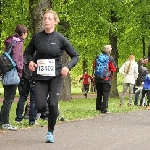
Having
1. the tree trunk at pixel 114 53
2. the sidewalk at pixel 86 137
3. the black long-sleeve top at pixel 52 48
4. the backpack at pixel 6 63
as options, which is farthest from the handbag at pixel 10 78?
the tree trunk at pixel 114 53

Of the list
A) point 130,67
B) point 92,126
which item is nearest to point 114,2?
point 130,67

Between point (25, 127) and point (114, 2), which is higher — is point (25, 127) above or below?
below

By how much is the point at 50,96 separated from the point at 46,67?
46 centimetres

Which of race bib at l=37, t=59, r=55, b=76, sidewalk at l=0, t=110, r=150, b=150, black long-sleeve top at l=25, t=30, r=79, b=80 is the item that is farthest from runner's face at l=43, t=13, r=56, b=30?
sidewalk at l=0, t=110, r=150, b=150

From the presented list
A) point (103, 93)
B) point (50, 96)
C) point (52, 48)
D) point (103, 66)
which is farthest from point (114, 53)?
point (50, 96)

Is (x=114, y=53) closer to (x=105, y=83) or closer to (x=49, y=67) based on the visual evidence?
(x=105, y=83)

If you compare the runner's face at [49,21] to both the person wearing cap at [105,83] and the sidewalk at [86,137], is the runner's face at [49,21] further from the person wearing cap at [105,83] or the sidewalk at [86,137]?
the person wearing cap at [105,83]

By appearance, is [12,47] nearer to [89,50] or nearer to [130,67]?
[130,67]

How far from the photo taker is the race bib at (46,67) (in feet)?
28.1

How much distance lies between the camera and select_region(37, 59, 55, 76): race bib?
8.56 metres

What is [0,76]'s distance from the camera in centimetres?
1036

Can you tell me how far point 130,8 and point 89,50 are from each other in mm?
11491

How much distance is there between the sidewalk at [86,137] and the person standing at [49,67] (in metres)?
0.46

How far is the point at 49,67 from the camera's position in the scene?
8.55 meters
